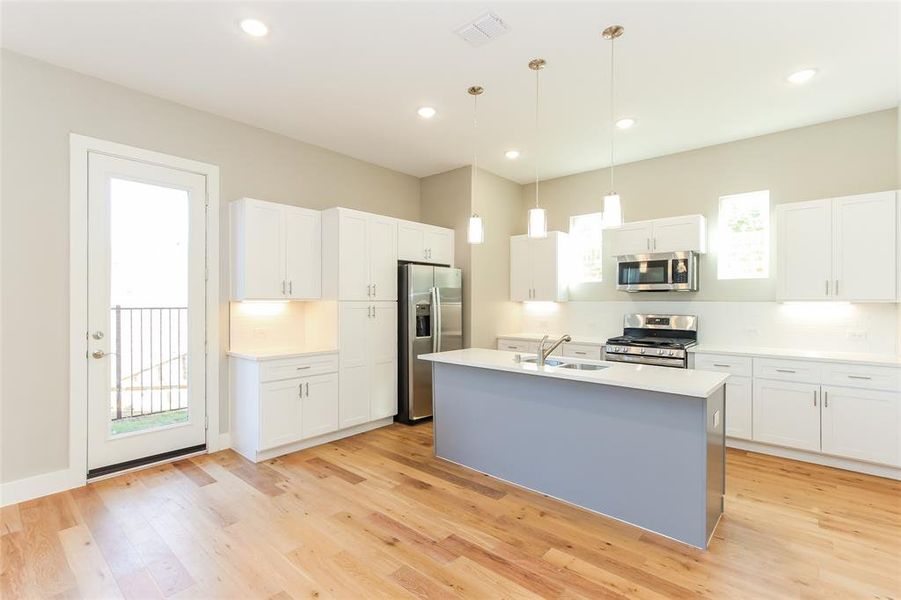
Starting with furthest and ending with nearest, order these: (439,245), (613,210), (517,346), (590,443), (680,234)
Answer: (517,346) < (439,245) < (680,234) < (590,443) < (613,210)

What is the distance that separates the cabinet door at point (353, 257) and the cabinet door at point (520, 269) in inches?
85.6

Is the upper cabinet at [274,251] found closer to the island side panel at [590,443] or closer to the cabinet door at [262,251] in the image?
the cabinet door at [262,251]

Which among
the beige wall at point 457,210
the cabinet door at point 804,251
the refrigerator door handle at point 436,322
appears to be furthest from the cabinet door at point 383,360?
the cabinet door at point 804,251

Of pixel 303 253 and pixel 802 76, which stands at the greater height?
pixel 802 76

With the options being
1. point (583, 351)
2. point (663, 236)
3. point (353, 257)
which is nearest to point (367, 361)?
point (353, 257)

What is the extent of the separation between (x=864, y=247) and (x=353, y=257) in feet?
14.8

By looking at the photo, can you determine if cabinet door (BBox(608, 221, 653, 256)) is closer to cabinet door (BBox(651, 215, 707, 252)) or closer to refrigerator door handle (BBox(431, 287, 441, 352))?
cabinet door (BBox(651, 215, 707, 252))

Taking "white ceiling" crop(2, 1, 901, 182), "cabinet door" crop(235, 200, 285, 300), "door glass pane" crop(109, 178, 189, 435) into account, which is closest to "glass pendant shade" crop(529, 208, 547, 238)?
"white ceiling" crop(2, 1, 901, 182)

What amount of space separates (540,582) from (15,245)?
3.92m

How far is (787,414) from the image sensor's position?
3.76 m

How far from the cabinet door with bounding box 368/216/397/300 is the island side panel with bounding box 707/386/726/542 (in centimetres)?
326

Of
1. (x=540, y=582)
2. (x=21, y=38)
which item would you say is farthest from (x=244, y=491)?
(x=21, y=38)

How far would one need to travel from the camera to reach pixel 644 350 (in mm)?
4453

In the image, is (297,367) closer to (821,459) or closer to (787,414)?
(787,414)
